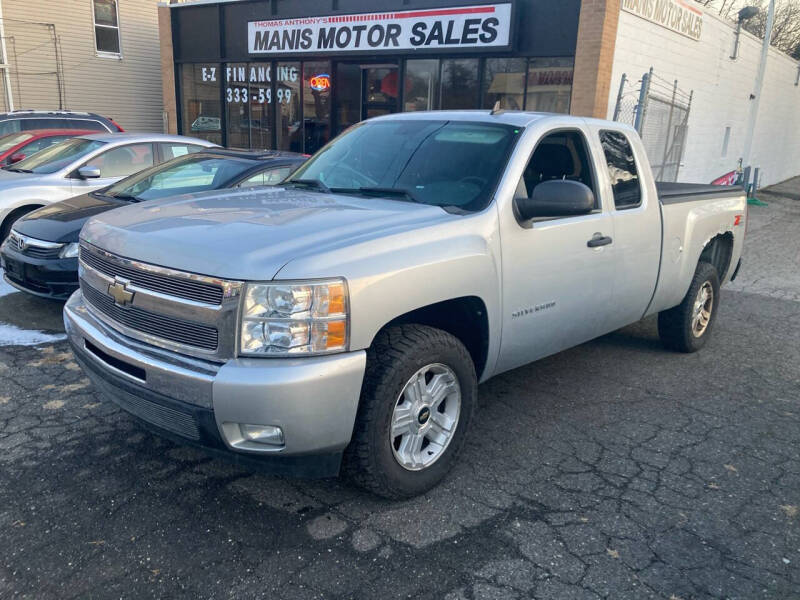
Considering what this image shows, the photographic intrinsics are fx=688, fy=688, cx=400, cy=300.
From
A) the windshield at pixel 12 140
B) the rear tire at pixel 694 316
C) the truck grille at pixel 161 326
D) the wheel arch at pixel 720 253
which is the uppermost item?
the windshield at pixel 12 140

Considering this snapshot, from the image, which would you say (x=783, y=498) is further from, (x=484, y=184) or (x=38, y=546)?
(x=38, y=546)

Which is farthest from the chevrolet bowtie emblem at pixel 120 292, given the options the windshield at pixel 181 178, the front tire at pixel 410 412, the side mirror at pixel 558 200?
the windshield at pixel 181 178

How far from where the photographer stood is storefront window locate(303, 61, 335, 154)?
16.0 metres

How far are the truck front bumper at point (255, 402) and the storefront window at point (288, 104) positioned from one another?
1455 centimetres

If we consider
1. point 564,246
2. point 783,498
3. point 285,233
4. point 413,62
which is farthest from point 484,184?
point 413,62

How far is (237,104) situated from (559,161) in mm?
15202

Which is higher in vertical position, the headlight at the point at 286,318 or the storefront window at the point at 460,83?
the storefront window at the point at 460,83

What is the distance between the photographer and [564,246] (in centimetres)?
412

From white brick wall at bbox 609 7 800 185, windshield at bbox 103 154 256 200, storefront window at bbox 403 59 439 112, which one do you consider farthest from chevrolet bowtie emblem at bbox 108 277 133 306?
storefront window at bbox 403 59 439 112

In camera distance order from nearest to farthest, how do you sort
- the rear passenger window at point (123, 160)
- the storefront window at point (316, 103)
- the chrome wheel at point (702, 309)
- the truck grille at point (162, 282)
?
the truck grille at point (162, 282), the chrome wheel at point (702, 309), the rear passenger window at point (123, 160), the storefront window at point (316, 103)

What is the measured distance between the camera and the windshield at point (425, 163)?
3.90 m

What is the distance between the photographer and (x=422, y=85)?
14.4 meters

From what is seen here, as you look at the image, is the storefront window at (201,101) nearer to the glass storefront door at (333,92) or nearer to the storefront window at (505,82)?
the glass storefront door at (333,92)

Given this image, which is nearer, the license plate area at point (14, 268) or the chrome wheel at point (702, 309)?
the chrome wheel at point (702, 309)
